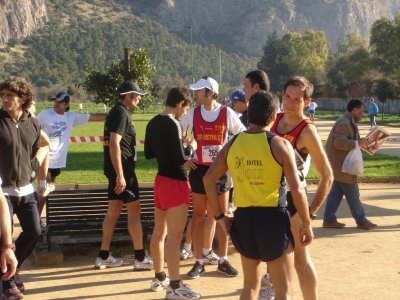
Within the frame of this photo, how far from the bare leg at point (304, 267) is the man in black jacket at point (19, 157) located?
2.46 meters

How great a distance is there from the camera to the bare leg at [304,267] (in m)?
5.13

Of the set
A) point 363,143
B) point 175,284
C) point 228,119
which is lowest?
point 175,284

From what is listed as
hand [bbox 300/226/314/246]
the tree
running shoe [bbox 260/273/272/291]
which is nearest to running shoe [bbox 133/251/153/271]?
running shoe [bbox 260/273/272/291]

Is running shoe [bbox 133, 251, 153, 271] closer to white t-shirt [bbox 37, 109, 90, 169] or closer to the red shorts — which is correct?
the red shorts

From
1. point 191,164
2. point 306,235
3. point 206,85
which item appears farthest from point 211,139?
point 306,235

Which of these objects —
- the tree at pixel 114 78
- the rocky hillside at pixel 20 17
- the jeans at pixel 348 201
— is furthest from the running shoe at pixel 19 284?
the rocky hillside at pixel 20 17

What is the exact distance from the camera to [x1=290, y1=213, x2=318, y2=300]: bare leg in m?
5.13

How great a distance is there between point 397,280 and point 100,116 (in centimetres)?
436

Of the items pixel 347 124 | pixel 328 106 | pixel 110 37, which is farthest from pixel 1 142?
pixel 110 37

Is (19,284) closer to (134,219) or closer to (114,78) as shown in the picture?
(134,219)

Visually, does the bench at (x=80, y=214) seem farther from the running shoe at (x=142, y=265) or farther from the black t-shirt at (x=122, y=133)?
the black t-shirt at (x=122, y=133)

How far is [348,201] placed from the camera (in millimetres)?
9594

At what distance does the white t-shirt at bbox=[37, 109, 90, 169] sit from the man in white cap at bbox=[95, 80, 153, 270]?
2.10 metres

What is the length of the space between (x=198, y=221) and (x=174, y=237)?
84cm
